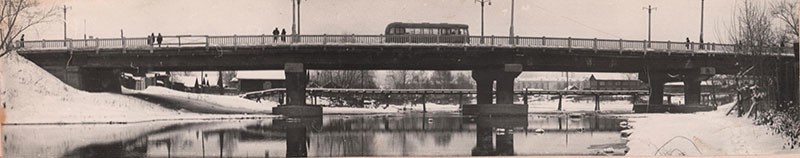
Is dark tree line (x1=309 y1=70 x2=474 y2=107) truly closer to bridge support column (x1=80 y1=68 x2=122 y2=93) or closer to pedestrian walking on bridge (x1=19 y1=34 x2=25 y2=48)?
bridge support column (x1=80 y1=68 x2=122 y2=93)

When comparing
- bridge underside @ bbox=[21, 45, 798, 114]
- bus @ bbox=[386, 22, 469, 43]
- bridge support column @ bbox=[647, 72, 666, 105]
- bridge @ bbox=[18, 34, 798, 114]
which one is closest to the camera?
bus @ bbox=[386, 22, 469, 43]

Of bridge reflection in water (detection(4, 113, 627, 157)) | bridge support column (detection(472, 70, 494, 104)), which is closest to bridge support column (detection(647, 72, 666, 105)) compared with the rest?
bridge reflection in water (detection(4, 113, 627, 157))

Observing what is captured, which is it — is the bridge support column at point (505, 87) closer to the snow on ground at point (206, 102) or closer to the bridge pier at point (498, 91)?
the bridge pier at point (498, 91)

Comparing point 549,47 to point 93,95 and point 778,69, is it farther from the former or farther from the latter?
point 93,95

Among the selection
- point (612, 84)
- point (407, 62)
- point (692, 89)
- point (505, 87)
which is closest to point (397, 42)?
point (407, 62)

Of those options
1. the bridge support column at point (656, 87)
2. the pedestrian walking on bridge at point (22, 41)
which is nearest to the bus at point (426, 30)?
the bridge support column at point (656, 87)

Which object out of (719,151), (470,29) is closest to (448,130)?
(470,29)

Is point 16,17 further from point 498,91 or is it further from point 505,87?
point 498,91

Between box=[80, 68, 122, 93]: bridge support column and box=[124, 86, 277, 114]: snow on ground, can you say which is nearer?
box=[80, 68, 122, 93]: bridge support column
